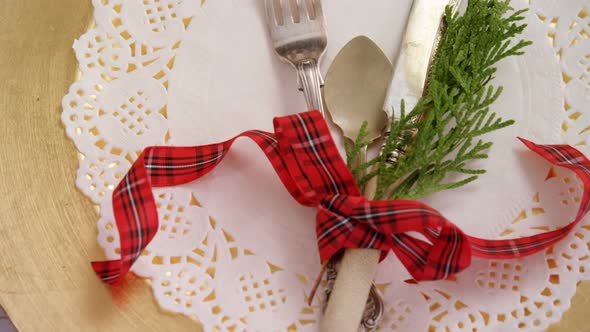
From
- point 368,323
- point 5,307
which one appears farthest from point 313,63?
point 5,307

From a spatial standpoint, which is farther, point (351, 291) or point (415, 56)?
point (415, 56)

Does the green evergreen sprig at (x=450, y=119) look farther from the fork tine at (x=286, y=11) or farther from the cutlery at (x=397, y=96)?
the fork tine at (x=286, y=11)

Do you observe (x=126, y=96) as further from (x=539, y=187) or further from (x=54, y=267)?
(x=539, y=187)

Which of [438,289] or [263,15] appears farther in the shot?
[263,15]

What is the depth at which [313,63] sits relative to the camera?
32.3 inches

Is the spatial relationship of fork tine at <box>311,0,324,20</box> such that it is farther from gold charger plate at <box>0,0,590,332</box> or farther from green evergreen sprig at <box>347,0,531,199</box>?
gold charger plate at <box>0,0,590,332</box>

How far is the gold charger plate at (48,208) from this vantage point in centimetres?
71

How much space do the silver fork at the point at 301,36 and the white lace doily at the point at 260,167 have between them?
0.03 m

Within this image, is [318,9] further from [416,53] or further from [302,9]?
[416,53]

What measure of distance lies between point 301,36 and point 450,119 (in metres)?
0.27

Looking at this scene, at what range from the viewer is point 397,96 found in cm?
76

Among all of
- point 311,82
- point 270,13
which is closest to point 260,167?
point 311,82

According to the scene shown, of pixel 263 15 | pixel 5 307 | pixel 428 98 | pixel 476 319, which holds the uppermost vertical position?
pixel 263 15

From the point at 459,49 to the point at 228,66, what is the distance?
0.36m
